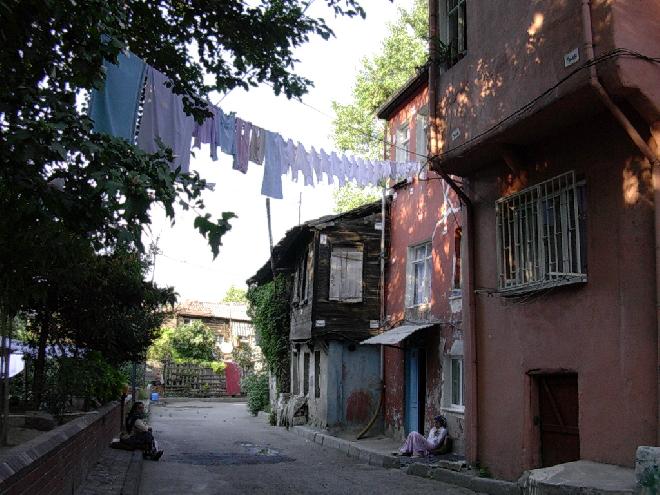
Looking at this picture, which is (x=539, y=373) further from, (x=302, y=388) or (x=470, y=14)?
(x=302, y=388)

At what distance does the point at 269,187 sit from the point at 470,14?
14.4ft

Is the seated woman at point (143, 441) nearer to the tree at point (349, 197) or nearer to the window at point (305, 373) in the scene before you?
the window at point (305, 373)

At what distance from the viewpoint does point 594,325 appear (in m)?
8.89

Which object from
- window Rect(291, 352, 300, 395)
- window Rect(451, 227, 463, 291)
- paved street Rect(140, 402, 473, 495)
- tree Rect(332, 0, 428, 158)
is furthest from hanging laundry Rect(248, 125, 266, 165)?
tree Rect(332, 0, 428, 158)

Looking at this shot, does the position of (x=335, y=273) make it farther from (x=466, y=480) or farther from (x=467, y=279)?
(x=466, y=480)

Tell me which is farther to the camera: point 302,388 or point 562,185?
point 302,388

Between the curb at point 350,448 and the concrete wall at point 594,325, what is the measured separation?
309 cm

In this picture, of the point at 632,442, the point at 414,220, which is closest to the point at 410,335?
the point at 414,220

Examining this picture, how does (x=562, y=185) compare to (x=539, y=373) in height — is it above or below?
above

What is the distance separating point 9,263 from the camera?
741 centimetres

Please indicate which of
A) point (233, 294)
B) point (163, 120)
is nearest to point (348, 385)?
point (163, 120)

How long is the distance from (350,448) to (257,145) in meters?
9.15

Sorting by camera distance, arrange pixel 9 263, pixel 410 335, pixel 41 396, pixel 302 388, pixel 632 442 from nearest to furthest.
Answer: pixel 9 263 < pixel 632 442 < pixel 41 396 < pixel 410 335 < pixel 302 388

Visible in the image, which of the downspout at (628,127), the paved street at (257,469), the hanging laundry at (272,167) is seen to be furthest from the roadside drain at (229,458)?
the downspout at (628,127)
